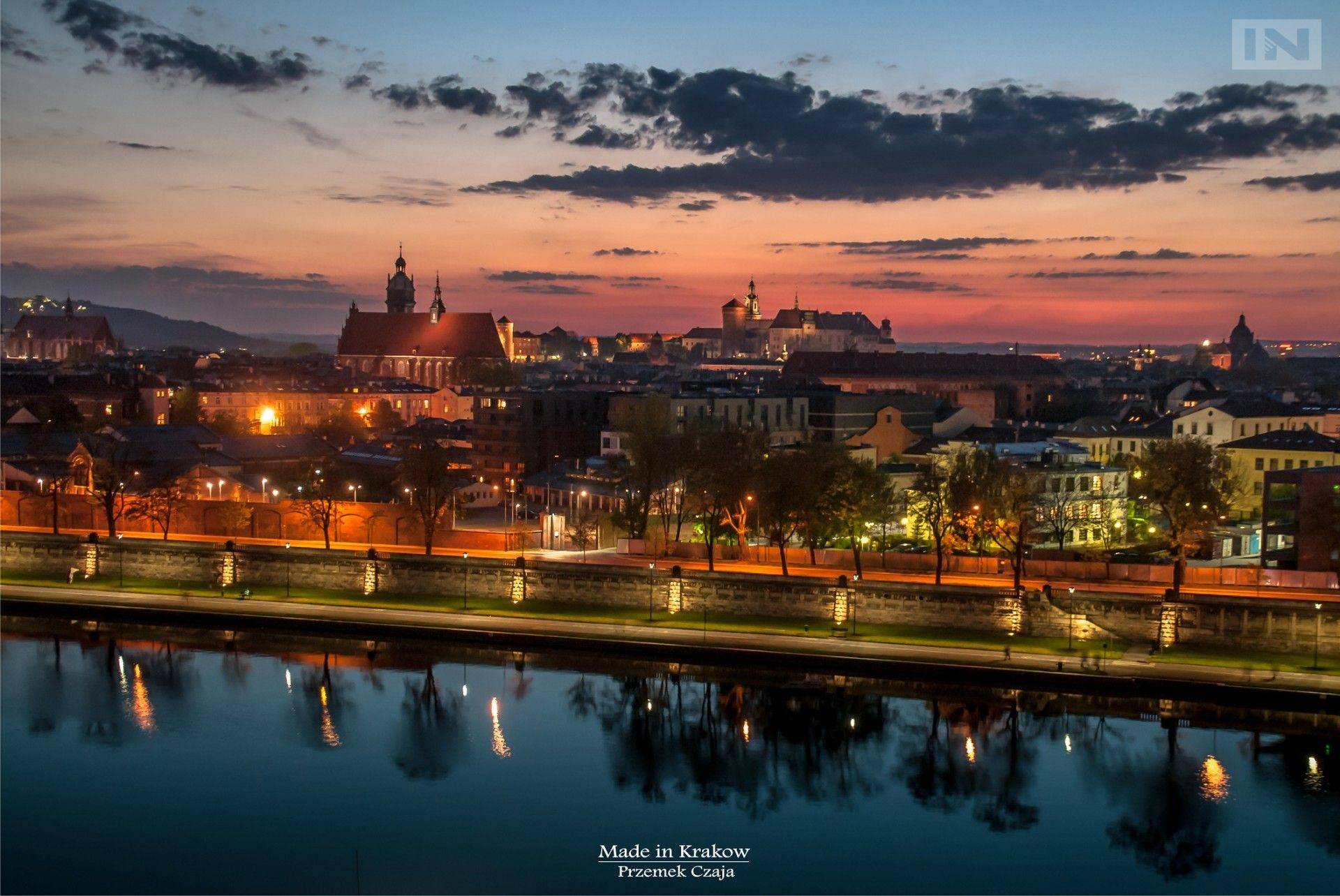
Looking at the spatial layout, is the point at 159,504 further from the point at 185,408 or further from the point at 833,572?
the point at 185,408

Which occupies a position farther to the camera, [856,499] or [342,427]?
[342,427]

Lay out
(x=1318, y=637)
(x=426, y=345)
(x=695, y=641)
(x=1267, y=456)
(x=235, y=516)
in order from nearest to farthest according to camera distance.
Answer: (x=1318, y=637) < (x=695, y=641) < (x=235, y=516) < (x=1267, y=456) < (x=426, y=345)

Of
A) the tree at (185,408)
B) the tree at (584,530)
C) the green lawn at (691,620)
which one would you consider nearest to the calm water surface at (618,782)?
the green lawn at (691,620)

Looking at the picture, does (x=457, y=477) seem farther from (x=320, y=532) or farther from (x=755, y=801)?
(x=755, y=801)

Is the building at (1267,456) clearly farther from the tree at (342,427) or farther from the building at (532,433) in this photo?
the tree at (342,427)

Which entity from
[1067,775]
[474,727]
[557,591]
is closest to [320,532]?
[557,591]

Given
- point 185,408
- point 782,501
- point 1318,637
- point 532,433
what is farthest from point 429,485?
point 185,408

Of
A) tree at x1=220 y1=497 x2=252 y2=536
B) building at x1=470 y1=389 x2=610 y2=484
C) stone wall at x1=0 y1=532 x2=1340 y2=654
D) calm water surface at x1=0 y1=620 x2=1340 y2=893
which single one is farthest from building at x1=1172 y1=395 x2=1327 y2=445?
tree at x1=220 y1=497 x2=252 y2=536
